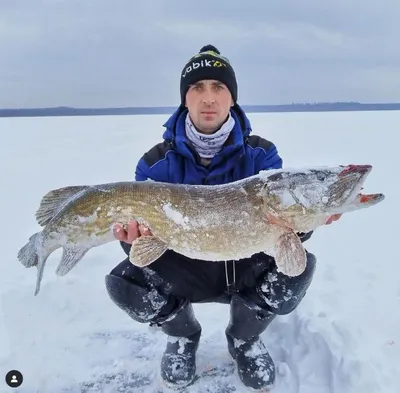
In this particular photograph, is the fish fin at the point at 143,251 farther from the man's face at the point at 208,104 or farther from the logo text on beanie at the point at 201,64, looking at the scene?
the logo text on beanie at the point at 201,64

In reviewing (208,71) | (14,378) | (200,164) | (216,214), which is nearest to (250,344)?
(216,214)

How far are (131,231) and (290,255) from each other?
0.79m

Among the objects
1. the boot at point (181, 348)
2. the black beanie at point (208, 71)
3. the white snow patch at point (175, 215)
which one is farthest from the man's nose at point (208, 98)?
the boot at point (181, 348)

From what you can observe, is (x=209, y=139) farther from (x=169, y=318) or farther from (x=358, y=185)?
(x=169, y=318)

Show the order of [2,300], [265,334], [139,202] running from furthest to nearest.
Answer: [2,300] → [265,334] → [139,202]

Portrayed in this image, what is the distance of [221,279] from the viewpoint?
253 cm

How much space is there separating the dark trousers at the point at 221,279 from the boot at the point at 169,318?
5cm

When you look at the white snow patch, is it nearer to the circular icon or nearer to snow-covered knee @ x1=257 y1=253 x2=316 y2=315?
snow-covered knee @ x1=257 y1=253 x2=316 y2=315

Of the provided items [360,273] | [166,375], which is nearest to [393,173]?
[360,273]

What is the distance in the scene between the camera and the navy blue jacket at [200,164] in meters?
2.57

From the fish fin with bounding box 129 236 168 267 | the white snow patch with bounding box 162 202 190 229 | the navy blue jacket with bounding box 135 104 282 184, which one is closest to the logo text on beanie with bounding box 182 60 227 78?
the navy blue jacket with bounding box 135 104 282 184

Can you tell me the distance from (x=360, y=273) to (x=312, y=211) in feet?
5.41

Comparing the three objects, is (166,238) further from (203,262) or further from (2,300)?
(2,300)

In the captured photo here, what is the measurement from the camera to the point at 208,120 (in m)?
2.59
